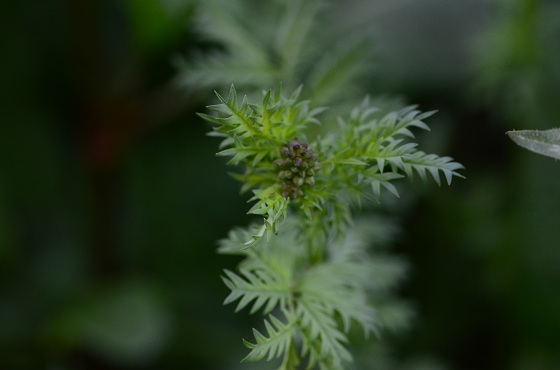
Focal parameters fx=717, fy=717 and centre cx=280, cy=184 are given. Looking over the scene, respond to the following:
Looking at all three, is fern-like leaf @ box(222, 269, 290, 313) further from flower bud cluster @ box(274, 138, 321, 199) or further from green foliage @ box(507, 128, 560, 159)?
green foliage @ box(507, 128, 560, 159)

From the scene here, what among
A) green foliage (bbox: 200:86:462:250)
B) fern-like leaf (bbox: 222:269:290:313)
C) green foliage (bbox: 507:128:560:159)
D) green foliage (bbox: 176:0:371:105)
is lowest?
green foliage (bbox: 507:128:560:159)

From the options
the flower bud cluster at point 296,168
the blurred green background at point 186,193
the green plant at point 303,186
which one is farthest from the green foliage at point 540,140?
the blurred green background at point 186,193

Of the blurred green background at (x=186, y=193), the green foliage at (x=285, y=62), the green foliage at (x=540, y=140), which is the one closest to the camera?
the green foliage at (x=540, y=140)

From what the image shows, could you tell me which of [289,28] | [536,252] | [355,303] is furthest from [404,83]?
[355,303]

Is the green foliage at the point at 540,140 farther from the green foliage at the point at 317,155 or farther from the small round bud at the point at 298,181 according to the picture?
the small round bud at the point at 298,181

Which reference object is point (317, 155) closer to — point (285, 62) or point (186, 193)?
point (285, 62)

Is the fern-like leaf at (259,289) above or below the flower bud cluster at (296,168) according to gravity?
below

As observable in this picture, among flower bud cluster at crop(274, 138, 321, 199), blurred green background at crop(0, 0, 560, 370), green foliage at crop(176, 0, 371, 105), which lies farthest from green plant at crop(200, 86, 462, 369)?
blurred green background at crop(0, 0, 560, 370)

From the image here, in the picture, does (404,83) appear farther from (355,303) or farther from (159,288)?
(355,303)

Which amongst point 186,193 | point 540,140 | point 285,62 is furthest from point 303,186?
point 186,193
